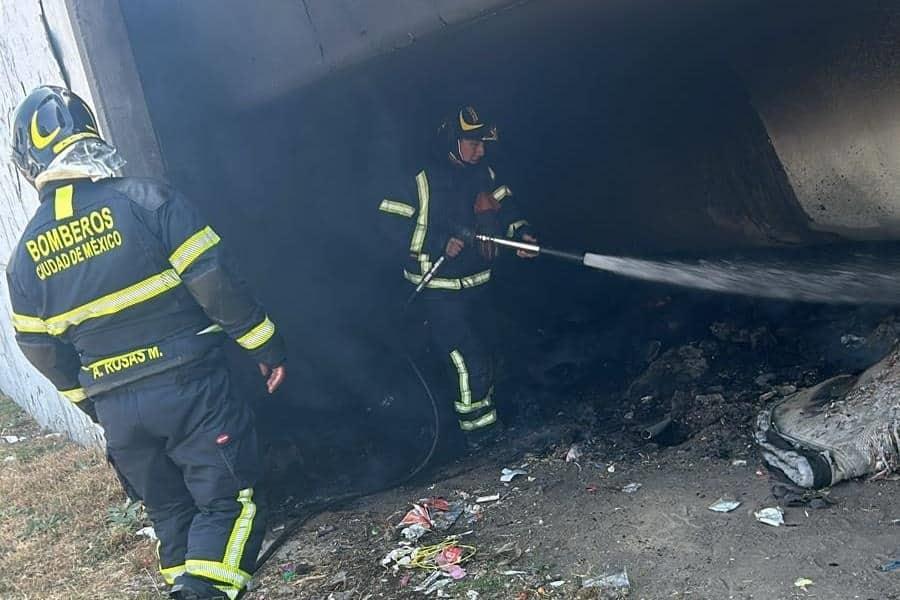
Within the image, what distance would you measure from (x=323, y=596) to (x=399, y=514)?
28.0 inches

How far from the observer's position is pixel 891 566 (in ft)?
8.80

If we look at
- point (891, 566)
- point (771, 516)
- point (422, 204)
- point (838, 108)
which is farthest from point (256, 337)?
point (838, 108)

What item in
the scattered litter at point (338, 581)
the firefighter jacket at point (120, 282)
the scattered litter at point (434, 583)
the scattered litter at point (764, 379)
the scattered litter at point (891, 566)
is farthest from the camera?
the scattered litter at point (764, 379)

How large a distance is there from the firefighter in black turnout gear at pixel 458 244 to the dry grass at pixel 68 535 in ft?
7.09

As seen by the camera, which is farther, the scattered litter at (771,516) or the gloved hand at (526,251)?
the gloved hand at (526,251)

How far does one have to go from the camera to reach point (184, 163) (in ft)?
14.8

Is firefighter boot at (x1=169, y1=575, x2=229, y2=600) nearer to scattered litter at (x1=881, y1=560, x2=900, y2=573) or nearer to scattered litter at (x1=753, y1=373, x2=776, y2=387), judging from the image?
scattered litter at (x1=881, y1=560, x2=900, y2=573)

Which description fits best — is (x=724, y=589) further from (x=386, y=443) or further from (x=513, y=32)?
(x=513, y=32)

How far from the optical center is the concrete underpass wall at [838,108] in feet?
14.1

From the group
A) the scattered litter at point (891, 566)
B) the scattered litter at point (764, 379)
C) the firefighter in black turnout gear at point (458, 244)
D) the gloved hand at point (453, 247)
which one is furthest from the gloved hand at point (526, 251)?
the scattered litter at point (891, 566)

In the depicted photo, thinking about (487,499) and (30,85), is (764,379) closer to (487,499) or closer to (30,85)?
(487,499)

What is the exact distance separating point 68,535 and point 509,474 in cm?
270

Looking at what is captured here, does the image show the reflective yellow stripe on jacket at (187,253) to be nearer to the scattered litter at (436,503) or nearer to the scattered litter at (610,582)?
the scattered litter at (436,503)

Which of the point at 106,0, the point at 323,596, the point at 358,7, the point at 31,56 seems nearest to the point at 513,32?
the point at 358,7
